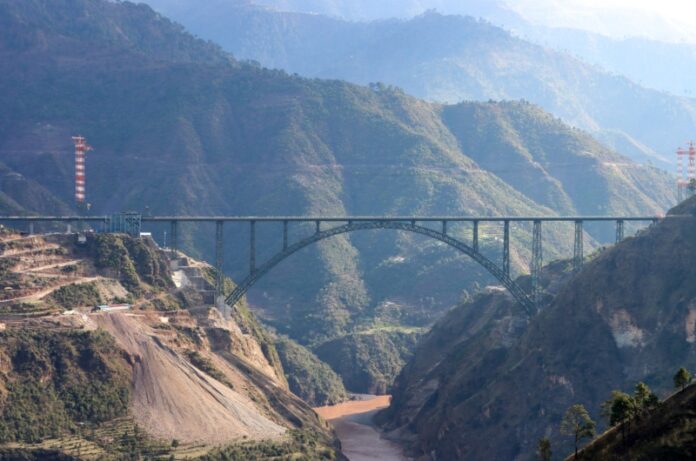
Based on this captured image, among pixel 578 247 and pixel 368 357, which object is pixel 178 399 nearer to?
pixel 578 247

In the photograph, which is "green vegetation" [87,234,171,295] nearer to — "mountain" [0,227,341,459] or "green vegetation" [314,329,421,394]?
"mountain" [0,227,341,459]

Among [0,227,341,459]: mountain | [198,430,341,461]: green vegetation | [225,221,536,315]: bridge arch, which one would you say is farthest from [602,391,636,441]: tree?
[225,221,536,315]: bridge arch

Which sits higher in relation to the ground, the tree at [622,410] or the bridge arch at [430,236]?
the bridge arch at [430,236]

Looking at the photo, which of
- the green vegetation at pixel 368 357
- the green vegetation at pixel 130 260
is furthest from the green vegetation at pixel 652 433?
the green vegetation at pixel 368 357

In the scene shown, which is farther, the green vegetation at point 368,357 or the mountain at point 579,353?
the green vegetation at point 368,357

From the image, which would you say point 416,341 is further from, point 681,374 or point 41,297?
point 681,374

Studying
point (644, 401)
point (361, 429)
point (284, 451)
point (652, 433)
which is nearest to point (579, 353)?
point (284, 451)

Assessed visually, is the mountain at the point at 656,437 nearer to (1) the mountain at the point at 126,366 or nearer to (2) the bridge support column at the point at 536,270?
(1) the mountain at the point at 126,366
